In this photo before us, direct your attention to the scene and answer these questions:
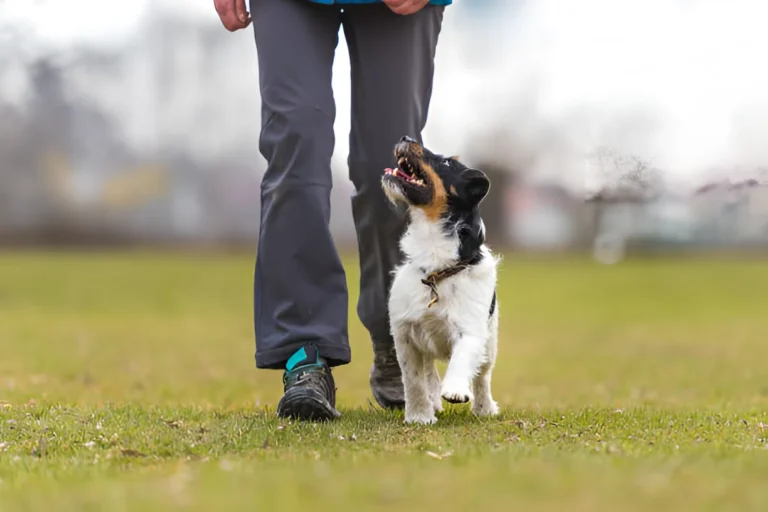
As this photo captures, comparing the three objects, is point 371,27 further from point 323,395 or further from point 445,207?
point 323,395

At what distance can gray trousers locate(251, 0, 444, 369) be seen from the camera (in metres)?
4.70

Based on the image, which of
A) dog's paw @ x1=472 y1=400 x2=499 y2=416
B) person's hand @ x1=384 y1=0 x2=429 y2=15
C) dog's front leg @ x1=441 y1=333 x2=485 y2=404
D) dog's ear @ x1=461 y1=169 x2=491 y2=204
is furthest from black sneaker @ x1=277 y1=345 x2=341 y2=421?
person's hand @ x1=384 y1=0 x2=429 y2=15

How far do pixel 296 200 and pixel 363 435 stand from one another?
1.22 metres

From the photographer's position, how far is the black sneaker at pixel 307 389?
452 centimetres

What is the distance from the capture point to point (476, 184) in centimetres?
465

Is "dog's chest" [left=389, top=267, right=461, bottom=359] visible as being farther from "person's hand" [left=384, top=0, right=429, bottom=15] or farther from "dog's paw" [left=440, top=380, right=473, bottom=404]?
"person's hand" [left=384, top=0, right=429, bottom=15]

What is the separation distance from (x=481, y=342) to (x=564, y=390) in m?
4.86

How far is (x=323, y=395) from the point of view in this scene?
4.63 metres

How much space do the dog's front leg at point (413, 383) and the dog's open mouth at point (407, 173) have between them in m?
0.72

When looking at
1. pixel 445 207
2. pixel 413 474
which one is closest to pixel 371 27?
pixel 445 207

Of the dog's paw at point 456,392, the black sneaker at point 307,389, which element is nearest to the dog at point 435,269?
the dog's paw at point 456,392

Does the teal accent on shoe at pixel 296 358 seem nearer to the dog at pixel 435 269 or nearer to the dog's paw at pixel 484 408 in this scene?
the dog at pixel 435 269

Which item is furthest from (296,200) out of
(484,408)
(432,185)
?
(484,408)

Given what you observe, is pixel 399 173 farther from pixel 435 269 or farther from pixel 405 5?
pixel 405 5
